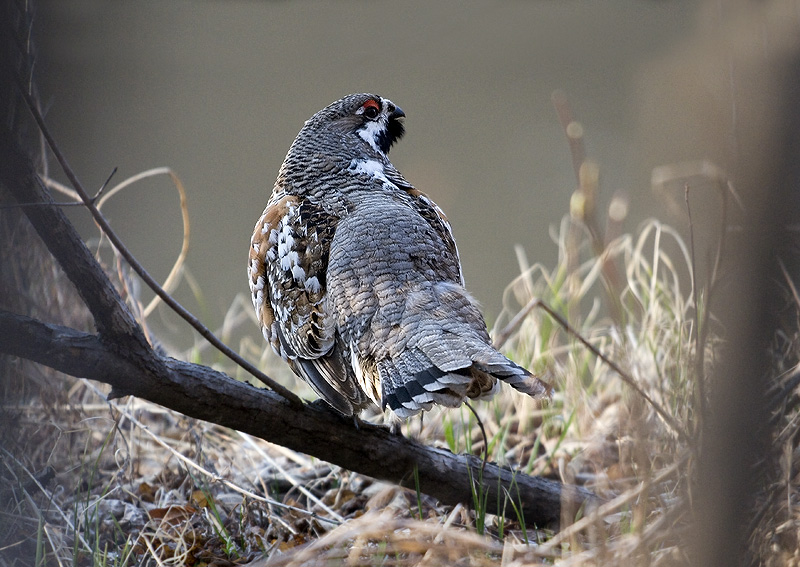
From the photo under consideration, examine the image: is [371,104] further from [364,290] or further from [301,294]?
[364,290]

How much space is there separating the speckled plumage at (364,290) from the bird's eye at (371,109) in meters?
0.25

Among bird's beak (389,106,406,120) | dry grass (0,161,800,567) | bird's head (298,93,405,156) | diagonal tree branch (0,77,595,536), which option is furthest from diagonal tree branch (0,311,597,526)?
bird's beak (389,106,406,120)

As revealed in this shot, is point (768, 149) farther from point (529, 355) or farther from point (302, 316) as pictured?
point (529, 355)

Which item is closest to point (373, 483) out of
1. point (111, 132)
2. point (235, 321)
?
point (235, 321)

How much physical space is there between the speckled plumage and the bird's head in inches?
1.2

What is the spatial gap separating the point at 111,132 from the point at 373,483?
6524mm

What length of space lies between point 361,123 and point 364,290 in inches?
56.8

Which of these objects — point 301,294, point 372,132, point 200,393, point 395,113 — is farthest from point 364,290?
point 395,113

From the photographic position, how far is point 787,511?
2.26m

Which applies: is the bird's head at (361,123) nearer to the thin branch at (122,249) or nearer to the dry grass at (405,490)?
the dry grass at (405,490)

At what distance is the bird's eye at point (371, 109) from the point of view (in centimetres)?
405

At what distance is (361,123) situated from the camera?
4023 mm

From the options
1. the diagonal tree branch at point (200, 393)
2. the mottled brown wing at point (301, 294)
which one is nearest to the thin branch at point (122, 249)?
the diagonal tree branch at point (200, 393)

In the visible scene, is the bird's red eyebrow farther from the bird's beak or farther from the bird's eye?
the bird's beak
